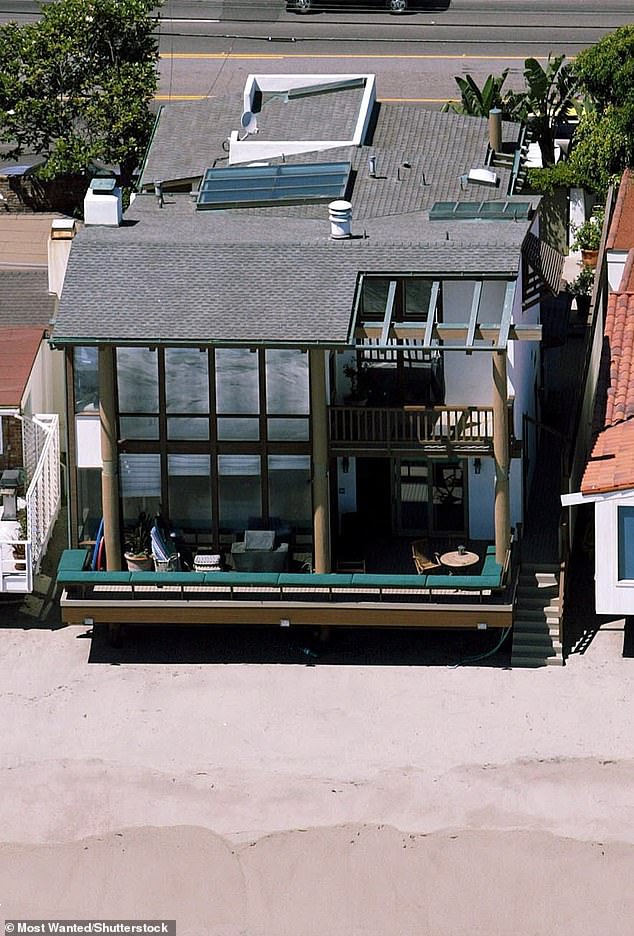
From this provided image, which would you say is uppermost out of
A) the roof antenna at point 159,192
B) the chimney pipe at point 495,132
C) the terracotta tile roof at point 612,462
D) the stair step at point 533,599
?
the chimney pipe at point 495,132

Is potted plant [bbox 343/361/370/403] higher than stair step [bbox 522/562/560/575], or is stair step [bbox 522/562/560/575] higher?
potted plant [bbox 343/361/370/403]

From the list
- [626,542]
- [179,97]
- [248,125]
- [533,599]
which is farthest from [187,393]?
[179,97]

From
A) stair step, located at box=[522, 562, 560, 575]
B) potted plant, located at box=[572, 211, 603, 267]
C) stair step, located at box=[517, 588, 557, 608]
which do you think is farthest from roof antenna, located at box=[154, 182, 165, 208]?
potted plant, located at box=[572, 211, 603, 267]

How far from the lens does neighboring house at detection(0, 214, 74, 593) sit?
4766 cm

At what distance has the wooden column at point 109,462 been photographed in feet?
150

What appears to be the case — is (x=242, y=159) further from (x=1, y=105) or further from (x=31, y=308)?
(x=1, y=105)

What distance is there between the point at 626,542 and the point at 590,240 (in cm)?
1691

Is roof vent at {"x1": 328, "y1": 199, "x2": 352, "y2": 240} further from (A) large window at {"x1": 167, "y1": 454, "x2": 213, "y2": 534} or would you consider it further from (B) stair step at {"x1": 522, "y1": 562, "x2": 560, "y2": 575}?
(B) stair step at {"x1": 522, "y1": 562, "x2": 560, "y2": 575}

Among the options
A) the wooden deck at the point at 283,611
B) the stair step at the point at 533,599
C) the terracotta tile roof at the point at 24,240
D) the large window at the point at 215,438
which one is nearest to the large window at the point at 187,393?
the large window at the point at 215,438

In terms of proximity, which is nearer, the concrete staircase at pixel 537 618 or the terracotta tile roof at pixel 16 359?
the concrete staircase at pixel 537 618

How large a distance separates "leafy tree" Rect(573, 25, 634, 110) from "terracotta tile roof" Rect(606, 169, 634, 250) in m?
2.54

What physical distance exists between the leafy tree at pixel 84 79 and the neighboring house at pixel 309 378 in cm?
1273

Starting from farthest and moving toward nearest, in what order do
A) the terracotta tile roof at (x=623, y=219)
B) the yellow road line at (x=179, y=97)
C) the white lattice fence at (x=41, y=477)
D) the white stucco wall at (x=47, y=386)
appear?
the yellow road line at (x=179, y=97), the terracotta tile roof at (x=623, y=219), the white stucco wall at (x=47, y=386), the white lattice fence at (x=41, y=477)

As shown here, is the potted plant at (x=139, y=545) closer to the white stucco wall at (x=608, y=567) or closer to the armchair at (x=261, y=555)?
the armchair at (x=261, y=555)
